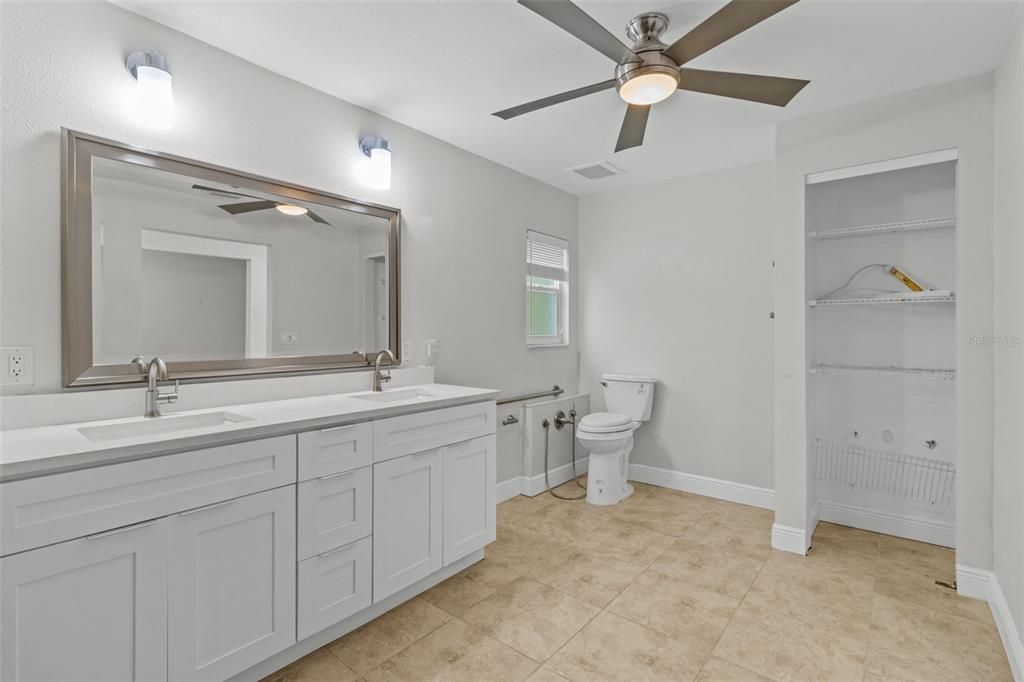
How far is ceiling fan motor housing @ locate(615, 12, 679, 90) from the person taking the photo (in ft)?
6.13

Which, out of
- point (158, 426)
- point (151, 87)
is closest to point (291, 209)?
point (151, 87)

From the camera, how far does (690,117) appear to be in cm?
273

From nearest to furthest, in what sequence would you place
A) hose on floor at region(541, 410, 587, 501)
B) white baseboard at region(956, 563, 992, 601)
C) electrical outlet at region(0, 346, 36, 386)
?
electrical outlet at region(0, 346, 36, 386) → white baseboard at region(956, 563, 992, 601) → hose on floor at region(541, 410, 587, 501)

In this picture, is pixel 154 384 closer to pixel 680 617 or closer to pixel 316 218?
pixel 316 218

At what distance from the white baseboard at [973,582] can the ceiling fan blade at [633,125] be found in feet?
8.29

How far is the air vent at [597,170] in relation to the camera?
11.5 feet

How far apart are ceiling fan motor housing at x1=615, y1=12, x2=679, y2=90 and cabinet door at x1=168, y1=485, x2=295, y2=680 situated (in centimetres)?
199

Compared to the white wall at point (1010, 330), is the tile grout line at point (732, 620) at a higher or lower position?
lower

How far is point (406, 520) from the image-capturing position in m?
2.16

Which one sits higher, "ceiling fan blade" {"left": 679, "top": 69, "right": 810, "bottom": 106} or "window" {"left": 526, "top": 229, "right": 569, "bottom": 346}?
"ceiling fan blade" {"left": 679, "top": 69, "right": 810, "bottom": 106}

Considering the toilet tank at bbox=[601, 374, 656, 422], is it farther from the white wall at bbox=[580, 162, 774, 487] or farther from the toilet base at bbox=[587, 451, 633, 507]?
the toilet base at bbox=[587, 451, 633, 507]

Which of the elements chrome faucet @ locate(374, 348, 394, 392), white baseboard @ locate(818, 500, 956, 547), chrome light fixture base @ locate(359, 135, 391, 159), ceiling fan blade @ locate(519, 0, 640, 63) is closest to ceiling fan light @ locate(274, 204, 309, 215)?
chrome light fixture base @ locate(359, 135, 391, 159)

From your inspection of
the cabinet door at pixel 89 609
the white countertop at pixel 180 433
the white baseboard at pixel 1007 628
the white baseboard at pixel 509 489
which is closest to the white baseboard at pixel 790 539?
the white baseboard at pixel 1007 628

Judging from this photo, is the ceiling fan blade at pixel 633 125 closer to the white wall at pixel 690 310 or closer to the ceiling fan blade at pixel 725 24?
the ceiling fan blade at pixel 725 24
